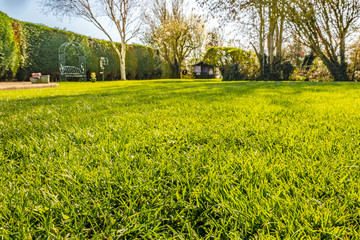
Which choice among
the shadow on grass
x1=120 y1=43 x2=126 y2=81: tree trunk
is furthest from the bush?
x1=120 y1=43 x2=126 y2=81: tree trunk

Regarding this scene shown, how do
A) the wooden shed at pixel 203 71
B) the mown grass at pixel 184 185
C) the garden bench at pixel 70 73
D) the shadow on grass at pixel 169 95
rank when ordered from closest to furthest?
the mown grass at pixel 184 185
the shadow on grass at pixel 169 95
the garden bench at pixel 70 73
the wooden shed at pixel 203 71

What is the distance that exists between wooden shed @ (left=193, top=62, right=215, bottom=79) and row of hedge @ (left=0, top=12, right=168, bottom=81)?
5.41m

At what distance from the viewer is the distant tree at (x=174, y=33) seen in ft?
72.0

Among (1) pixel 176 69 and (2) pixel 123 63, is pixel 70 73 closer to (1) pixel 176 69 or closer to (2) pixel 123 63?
(2) pixel 123 63

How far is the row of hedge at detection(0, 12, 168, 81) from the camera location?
11.3 m

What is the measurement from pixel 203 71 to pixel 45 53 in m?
15.5

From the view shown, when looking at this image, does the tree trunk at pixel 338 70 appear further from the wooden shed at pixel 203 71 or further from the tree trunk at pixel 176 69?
the tree trunk at pixel 176 69

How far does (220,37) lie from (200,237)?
35.7m

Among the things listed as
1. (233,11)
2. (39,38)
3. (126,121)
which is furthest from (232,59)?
(126,121)

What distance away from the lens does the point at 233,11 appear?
12.0m

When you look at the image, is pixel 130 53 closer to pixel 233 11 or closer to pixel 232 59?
pixel 232 59

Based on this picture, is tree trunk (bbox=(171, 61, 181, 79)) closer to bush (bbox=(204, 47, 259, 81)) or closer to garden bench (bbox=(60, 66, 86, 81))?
bush (bbox=(204, 47, 259, 81))

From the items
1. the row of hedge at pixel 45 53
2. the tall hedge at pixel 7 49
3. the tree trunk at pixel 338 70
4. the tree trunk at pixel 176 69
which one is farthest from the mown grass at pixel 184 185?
the tree trunk at pixel 176 69

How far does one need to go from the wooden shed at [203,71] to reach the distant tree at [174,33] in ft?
6.44
